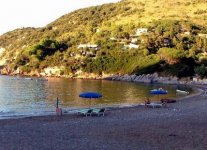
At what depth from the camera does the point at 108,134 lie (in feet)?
78.8

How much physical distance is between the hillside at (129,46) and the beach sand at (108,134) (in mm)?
89118

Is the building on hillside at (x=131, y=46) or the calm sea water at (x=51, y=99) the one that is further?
the building on hillside at (x=131, y=46)

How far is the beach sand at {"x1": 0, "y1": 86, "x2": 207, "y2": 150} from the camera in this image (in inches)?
796

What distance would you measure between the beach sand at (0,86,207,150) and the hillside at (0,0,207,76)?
89118 mm

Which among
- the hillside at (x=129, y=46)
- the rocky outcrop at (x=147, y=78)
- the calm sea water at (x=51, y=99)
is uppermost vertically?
the hillside at (x=129, y=46)

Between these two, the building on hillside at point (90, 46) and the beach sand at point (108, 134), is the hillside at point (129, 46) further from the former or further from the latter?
the beach sand at point (108, 134)

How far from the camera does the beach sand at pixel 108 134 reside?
20.2 meters

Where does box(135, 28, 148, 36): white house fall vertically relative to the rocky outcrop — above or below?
above

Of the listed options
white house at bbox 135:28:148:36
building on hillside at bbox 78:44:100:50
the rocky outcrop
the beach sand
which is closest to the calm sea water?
the beach sand

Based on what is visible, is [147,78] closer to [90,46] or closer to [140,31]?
[90,46]

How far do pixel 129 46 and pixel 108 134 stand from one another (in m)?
132

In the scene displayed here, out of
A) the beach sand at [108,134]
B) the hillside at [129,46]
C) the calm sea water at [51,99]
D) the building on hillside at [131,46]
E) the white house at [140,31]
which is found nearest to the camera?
the beach sand at [108,134]

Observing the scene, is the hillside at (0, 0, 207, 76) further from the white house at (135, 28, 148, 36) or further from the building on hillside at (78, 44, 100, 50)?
the white house at (135, 28, 148, 36)

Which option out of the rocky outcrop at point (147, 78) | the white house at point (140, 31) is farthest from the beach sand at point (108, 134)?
the white house at point (140, 31)
